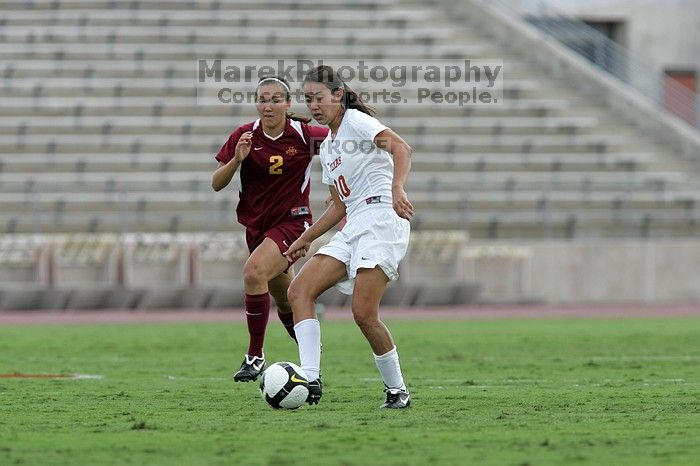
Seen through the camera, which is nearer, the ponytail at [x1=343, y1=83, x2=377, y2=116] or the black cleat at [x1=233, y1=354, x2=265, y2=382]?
the ponytail at [x1=343, y1=83, x2=377, y2=116]

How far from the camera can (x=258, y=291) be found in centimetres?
978

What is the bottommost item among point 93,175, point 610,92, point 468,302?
point 468,302

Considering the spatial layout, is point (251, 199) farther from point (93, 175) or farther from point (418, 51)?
point (418, 51)

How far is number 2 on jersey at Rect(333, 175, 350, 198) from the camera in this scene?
8031 millimetres

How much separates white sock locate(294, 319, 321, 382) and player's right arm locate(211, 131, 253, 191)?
4.81 ft

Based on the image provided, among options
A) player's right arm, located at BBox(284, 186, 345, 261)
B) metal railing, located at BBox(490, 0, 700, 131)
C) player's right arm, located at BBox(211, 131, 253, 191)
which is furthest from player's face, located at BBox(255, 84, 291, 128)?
metal railing, located at BBox(490, 0, 700, 131)

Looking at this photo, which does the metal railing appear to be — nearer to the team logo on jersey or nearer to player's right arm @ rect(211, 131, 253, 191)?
player's right arm @ rect(211, 131, 253, 191)

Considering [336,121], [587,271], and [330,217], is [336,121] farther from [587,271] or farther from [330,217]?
[587,271]

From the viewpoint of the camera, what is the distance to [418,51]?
1129 inches

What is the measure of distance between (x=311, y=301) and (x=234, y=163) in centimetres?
152

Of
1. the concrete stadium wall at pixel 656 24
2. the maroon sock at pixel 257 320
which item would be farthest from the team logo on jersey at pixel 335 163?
the concrete stadium wall at pixel 656 24

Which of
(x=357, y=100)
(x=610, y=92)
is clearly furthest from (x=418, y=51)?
(x=357, y=100)

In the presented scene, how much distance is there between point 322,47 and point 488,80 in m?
3.45

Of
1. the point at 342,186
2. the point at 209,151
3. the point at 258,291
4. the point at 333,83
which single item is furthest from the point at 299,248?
the point at 209,151
